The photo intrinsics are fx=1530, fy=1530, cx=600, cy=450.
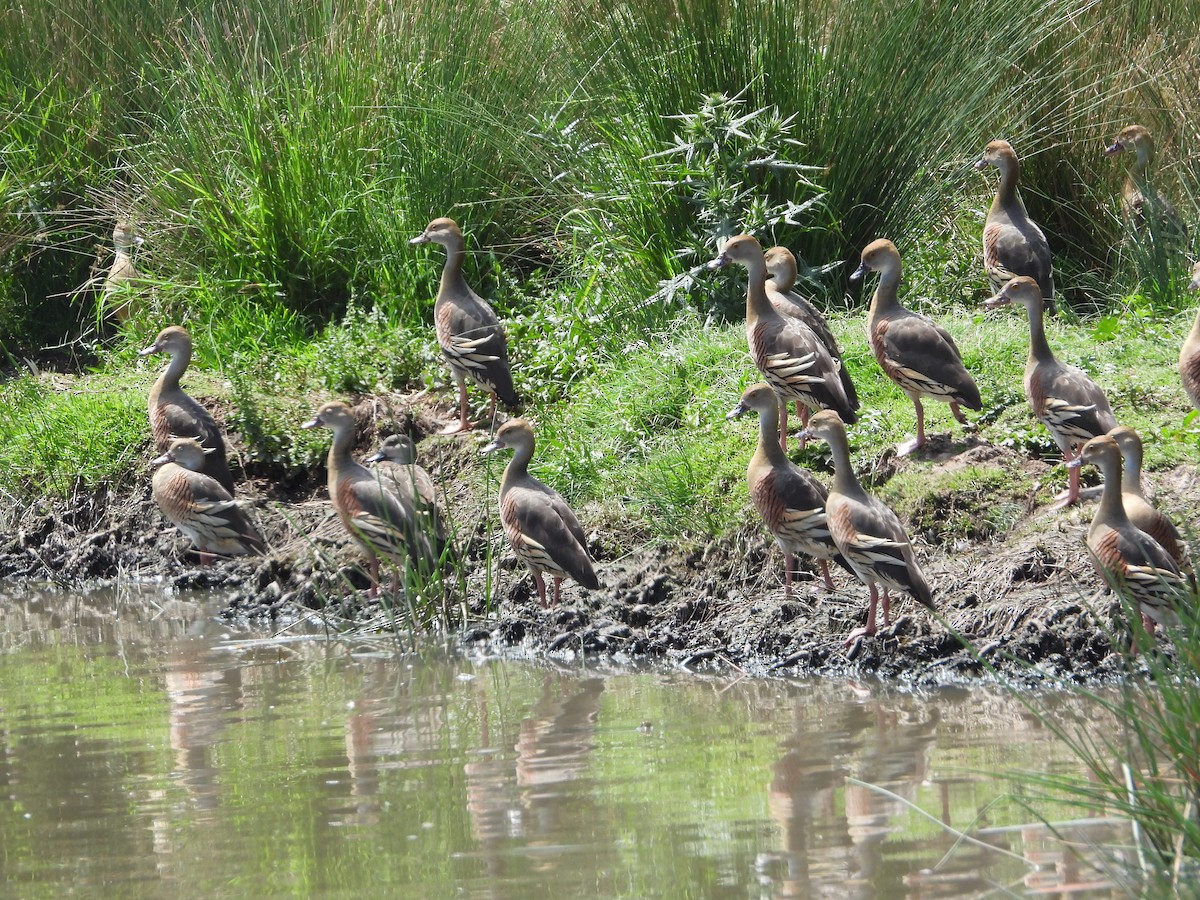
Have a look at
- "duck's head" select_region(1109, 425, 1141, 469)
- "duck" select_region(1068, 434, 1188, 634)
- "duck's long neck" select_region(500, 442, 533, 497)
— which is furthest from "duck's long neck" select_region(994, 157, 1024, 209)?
"duck's long neck" select_region(500, 442, 533, 497)

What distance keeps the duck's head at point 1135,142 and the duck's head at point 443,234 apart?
4451mm

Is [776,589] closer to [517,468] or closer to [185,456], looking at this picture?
[517,468]

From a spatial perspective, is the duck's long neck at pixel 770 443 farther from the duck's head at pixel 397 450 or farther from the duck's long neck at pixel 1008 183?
the duck's long neck at pixel 1008 183

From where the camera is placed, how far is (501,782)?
5.28 m

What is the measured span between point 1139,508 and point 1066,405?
0.86 m

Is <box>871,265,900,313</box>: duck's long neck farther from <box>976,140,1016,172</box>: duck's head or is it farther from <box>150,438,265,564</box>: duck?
<box>150,438,265,564</box>: duck

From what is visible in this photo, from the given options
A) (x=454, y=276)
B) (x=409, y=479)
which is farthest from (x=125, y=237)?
(x=409, y=479)

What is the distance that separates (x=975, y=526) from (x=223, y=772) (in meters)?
3.70

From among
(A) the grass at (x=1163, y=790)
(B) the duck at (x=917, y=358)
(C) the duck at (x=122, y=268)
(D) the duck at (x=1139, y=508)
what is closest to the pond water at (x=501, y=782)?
(A) the grass at (x=1163, y=790)

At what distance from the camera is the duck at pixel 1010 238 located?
939 centimetres

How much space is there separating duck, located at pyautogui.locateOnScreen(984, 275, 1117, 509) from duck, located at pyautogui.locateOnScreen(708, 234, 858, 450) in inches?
36.6

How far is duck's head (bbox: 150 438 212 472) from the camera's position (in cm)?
875

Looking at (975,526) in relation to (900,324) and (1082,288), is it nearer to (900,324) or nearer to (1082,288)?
(900,324)

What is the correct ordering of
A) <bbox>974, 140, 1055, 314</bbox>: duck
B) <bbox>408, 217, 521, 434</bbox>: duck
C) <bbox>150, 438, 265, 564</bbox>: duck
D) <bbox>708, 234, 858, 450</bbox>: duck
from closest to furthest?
1. <bbox>708, 234, 858, 450</bbox>: duck
2. <bbox>150, 438, 265, 564</bbox>: duck
3. <bbox>408, 217, 521, 434</bbox>: duck
4. <bbox>974, 140, 1055, 314</bbox>: duck
